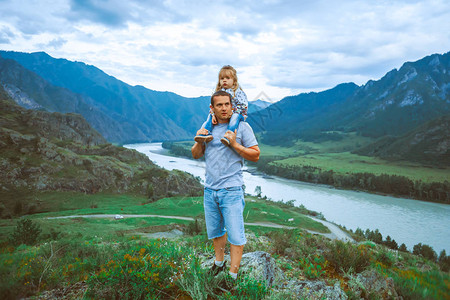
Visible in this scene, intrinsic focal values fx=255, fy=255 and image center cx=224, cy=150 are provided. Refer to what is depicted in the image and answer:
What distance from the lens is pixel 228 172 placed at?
11.2 feet

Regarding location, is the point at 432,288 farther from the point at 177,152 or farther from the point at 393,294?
the point at 177,152

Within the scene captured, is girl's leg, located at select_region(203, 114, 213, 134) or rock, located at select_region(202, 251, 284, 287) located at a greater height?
girl's leg, located at select_region(203, 114, 213, 134)

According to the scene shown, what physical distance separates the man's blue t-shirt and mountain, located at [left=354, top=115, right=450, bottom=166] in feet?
442

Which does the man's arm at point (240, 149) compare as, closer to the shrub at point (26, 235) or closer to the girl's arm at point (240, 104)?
the girl's arm at point (240, 104)

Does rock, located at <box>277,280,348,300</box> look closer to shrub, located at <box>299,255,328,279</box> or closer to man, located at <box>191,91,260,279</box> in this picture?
shrub, located at <box>299,255,328,279</box>

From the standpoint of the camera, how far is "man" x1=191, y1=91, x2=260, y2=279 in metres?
3.36

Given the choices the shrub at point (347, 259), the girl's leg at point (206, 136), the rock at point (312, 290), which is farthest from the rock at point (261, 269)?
the girl's leg at point (206, 136)

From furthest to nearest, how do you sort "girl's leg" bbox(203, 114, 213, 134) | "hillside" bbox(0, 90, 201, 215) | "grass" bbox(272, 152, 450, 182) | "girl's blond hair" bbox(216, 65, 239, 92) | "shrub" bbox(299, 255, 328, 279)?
"grass" bbox(272, 152, 450, 182) < "hillside" bbox(0, 90, 201, 215) < "shrub" bbox(299, 255, 328, 279) < "girl's blond hair" bbox(216, 65, 239, 92) < "girl's leg" bbox(203, 114, 213, 134)

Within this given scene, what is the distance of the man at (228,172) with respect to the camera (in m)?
3.36

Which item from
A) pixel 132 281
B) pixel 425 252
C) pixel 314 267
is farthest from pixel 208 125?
pixel 425 252

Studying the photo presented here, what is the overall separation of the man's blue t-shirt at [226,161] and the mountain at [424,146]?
13457cm

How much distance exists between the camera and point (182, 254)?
4.58 meters

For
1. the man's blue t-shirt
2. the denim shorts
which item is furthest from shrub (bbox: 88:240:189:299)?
the man's blue t-shirt

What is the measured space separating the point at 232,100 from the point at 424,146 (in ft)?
503
